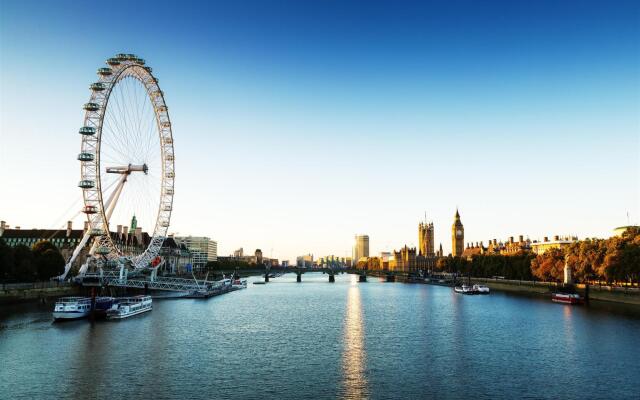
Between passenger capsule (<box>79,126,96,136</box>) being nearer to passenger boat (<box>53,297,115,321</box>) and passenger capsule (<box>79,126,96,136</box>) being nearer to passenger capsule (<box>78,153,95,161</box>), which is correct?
passenger capsule (<box>78,153,95,161</box>)

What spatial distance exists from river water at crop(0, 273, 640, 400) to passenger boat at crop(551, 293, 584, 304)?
14152 millimetres

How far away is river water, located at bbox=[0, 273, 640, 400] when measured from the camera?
37.4 meters

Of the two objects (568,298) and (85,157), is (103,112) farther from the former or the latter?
(568,298)

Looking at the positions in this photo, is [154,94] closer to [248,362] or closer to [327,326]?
[327,326]

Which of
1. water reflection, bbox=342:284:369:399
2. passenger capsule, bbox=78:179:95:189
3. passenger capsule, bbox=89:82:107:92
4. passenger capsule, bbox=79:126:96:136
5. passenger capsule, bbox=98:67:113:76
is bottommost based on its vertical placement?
water reflection, bbox=342:284:369:399

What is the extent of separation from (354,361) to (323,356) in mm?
3376

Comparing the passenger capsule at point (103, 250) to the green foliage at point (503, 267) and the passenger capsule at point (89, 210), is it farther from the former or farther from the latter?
the green foliage at point (503, 267)

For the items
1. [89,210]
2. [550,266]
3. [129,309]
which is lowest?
[129,309]

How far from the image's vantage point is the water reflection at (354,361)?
3747cm

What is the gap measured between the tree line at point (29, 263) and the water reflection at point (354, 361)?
169 ft

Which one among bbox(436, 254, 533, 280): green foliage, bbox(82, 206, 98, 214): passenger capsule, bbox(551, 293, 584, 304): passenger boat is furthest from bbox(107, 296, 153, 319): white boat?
bbox(436, 254, 533, 280): green foliage

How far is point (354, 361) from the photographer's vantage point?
154 feet

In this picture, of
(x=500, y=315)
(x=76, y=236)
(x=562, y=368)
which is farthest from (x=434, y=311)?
(x=76, y=236)

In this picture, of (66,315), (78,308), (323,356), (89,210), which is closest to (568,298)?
(323,356)
